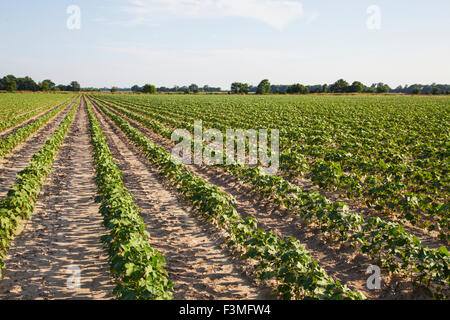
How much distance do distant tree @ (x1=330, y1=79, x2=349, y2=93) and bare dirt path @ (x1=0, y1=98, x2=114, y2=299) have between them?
130 meters

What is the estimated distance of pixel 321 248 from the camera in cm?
675

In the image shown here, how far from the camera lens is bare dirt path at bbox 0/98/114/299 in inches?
203

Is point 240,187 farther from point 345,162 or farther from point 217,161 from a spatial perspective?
point 345,162

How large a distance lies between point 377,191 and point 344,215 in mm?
2594

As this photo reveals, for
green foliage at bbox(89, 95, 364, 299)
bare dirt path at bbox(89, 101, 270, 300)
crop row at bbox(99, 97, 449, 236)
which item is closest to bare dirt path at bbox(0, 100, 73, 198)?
bare dirt path at bbox(89, 101, 270, 300)

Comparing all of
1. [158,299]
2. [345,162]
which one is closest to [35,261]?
[158,299]

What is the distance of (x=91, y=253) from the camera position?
638 centimetres

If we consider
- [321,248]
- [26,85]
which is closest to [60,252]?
[321,248]

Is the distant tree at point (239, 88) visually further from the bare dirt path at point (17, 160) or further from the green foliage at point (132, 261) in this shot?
the green foliage at point (132, 261)

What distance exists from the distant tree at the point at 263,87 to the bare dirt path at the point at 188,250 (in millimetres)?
127552

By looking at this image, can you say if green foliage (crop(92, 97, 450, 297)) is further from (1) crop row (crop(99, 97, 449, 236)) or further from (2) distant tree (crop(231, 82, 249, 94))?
(2) distant tree (crop(231, 82, 249, 94))

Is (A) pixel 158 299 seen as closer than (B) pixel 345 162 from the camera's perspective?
Yes
